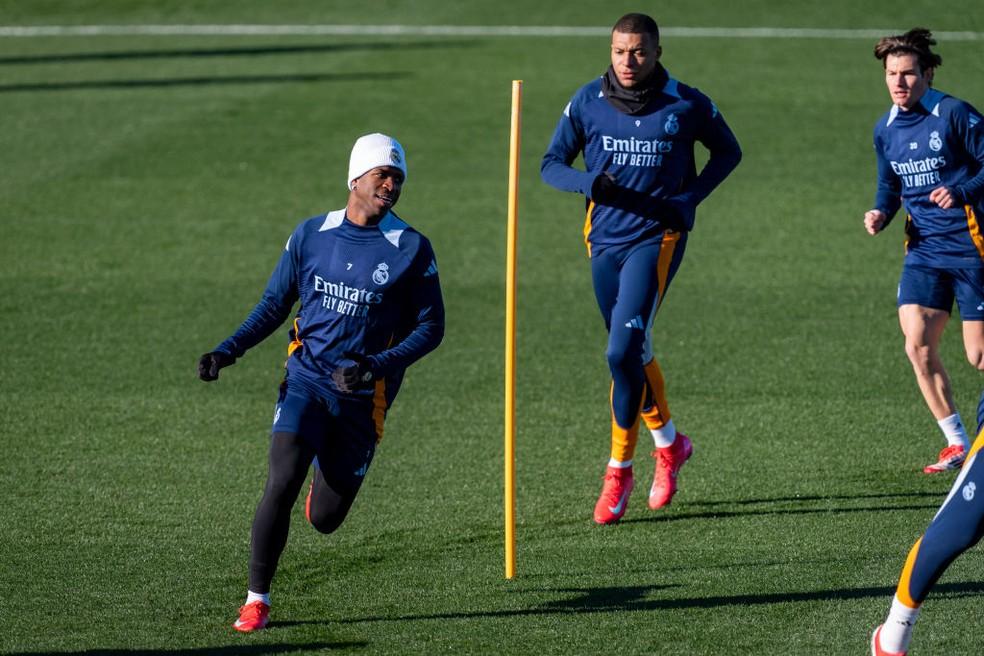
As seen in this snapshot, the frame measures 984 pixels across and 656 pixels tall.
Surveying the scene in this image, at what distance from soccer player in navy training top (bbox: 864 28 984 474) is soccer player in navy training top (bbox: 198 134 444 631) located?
10.7 ft

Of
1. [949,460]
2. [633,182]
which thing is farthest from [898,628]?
[949,460]

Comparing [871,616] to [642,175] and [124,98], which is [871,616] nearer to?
[642,175]

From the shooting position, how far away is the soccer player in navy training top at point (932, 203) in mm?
8750

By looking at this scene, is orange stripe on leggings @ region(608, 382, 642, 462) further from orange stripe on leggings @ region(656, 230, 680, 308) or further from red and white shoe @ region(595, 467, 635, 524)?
orange stripe on leggings @ region(656, 230, 680, 308)

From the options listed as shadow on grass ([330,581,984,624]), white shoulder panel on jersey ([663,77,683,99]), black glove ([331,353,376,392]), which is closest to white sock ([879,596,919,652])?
shadow on grass ([330,581,984,624])

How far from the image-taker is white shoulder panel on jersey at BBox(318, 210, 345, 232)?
7098 mm

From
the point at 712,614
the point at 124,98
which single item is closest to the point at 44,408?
the point at 712,614

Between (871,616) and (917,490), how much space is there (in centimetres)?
208

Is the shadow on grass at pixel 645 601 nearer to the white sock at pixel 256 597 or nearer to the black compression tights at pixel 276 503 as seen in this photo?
the white sock at pixel 256 597

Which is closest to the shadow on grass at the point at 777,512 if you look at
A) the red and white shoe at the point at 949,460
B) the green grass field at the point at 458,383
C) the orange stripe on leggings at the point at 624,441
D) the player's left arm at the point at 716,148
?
the green grass field at the point at 458,383

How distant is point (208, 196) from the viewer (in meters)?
17.1

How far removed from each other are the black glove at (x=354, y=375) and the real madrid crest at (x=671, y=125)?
2517 mm

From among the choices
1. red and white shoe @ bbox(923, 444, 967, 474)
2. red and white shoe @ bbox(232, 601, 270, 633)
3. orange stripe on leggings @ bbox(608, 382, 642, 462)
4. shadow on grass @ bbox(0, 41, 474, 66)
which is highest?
shadow on grass @ bbox(0, 41, 474, 66)

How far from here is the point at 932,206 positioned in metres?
9.07
